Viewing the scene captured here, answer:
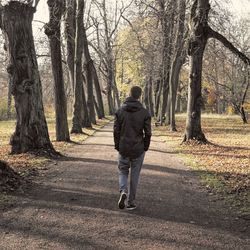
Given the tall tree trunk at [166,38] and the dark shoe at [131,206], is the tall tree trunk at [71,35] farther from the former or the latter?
the dark shoe at [131,206]

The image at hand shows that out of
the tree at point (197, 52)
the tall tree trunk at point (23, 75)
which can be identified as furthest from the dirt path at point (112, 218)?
the tree at point (197, 52)

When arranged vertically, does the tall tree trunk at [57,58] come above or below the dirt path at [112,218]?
above

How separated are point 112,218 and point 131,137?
1.39m

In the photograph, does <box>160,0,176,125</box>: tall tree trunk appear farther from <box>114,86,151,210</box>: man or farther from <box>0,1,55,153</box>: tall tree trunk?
<box>114,86,151,210</box>: man

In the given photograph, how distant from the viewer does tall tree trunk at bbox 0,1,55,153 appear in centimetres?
1391

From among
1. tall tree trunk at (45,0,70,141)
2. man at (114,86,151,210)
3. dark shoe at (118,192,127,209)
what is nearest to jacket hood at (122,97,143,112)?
man at (114,86,151,210)

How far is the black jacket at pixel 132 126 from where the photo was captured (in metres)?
7.62

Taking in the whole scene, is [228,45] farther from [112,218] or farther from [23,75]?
[112,218]

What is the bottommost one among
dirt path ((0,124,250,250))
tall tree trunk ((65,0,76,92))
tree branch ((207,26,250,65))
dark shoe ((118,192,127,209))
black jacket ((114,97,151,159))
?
dirt path ((0,124,250,250))

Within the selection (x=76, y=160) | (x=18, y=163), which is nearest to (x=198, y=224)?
(x=18, y=163)

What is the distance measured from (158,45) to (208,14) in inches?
582

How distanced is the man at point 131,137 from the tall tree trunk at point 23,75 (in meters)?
6.97

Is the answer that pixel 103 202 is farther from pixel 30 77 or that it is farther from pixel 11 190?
pixel 30 77

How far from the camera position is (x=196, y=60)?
63.0ft
